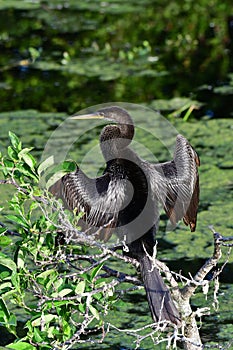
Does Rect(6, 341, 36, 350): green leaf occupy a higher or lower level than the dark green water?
higher

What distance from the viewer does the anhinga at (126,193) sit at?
3.45m

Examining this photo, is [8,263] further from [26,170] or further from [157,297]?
[157,297]

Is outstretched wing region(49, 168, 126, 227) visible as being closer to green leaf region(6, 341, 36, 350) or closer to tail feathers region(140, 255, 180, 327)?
tail feathers region(140, 255, 180, 327)

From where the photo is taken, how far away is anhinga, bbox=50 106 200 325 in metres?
3.45

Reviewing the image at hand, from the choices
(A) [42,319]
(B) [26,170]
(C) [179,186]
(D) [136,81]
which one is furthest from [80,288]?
(D) [136,81]

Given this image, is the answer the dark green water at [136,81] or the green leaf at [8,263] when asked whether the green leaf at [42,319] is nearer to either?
the green leaf at [8,263]

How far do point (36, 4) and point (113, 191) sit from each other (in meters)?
7.16

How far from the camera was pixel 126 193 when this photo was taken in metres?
3.46

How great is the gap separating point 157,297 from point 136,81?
4540mm

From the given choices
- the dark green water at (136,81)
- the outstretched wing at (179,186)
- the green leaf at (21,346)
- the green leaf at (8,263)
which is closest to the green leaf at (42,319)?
the green leaf at (21,346)

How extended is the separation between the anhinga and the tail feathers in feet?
0.06

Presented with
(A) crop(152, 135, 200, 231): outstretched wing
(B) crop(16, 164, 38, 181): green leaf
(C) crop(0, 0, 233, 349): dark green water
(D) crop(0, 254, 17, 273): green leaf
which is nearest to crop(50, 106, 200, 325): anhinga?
(A) crop(152, 135, 200, 231): outstretched wing

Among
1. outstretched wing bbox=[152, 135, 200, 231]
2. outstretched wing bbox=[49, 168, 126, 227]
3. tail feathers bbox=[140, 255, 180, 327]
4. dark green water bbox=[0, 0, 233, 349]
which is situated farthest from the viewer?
dark green water bbox=[0, 0, 233, 349]

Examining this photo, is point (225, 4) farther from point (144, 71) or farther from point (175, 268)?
point (175, 268)
